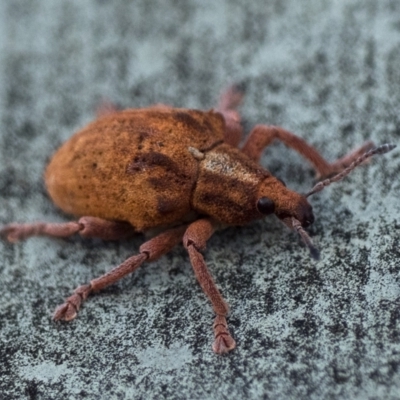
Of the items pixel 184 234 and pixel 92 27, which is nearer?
pixel 184 234

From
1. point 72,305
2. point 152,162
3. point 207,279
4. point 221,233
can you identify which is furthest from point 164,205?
point 72,305

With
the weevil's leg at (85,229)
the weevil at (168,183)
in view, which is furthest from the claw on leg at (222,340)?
the weevil's leg at (85,229)

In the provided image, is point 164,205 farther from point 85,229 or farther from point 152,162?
point 85,229

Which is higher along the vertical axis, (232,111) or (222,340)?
(232,111)

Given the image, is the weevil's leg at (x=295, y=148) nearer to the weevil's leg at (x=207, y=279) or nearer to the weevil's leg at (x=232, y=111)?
the weevil's leg at (x=232, y=111)

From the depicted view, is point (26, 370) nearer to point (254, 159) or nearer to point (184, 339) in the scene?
point (184, 339)

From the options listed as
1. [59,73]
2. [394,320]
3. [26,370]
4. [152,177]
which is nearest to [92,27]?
[59,73]
